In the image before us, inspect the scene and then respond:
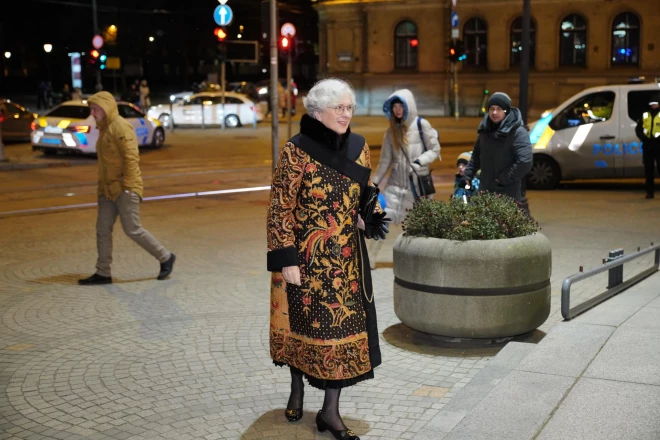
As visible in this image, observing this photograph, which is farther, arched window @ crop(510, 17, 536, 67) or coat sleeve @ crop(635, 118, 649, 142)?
arched window @ crop(510, 17, 536, 67)

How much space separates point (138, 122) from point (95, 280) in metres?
17.1

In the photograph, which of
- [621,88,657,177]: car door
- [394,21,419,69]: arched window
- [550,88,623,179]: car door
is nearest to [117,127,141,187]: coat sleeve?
[550,88,623,179]: car door

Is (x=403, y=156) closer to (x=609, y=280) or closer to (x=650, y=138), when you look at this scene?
(x=609, y=280)

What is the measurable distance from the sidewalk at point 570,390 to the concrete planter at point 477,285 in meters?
0.23

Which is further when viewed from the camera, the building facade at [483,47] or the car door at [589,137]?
the building facade at [483,47]

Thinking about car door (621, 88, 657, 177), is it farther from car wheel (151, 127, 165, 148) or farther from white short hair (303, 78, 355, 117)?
car wheel (151, 127, 165, 148)

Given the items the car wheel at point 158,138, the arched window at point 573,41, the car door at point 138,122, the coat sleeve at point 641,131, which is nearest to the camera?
the coat sleeve at point 641,131

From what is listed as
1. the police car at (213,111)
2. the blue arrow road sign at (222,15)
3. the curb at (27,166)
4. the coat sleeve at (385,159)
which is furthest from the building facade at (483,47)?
the coat sleeve at (385,159)

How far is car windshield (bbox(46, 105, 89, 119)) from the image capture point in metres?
23.6

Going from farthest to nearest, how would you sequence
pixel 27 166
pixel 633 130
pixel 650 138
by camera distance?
pixel 27 166
pixel 633 130
pixel 650 138

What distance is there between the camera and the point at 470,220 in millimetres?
6309

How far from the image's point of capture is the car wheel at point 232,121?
118 ft

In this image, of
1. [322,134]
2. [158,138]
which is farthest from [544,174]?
[158,138]

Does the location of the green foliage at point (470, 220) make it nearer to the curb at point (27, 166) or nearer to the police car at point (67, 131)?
the curb at point (27, 166)
